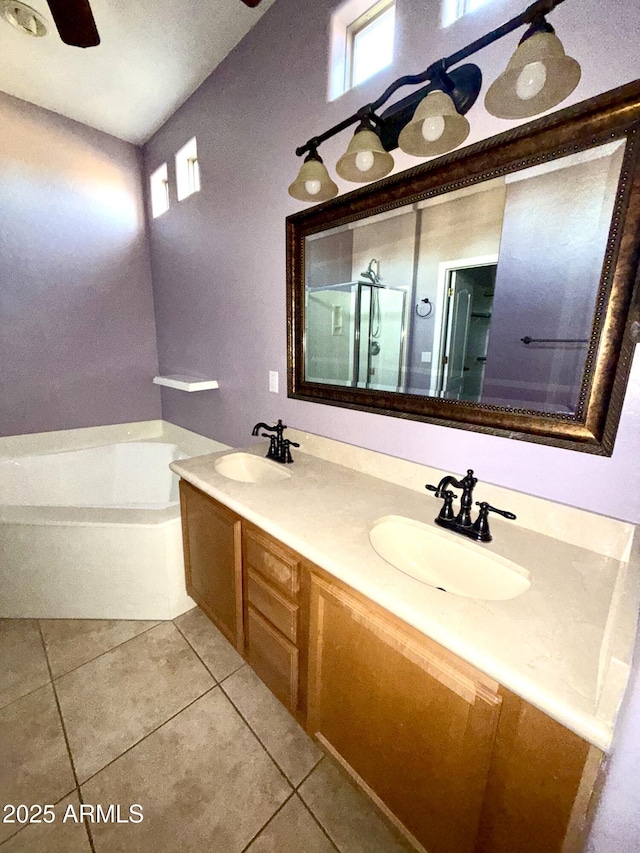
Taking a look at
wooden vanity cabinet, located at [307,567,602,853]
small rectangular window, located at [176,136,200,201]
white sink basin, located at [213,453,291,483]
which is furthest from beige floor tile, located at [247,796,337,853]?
small rectangular window, located at [176,136,200,201]

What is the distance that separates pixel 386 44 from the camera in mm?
1193

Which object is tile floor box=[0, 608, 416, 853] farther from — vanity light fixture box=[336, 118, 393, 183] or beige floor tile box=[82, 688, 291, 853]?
vanity light fixture box=[336, 118, 393, 183]

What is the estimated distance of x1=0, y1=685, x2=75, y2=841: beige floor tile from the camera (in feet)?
3.47

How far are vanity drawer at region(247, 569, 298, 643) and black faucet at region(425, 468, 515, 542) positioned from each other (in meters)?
0.54

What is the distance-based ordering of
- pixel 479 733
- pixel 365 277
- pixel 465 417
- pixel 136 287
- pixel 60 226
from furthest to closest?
pixel 136 287 < pixel 60 226 < pixel 365 277 < pixel 465 417 < pixel 479 733

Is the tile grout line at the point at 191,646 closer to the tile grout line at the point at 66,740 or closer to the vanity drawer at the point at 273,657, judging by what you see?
the vanity drawer at the point at 273,657

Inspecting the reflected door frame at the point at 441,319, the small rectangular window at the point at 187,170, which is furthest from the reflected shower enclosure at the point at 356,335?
the small rectangular window at the point at 187,170

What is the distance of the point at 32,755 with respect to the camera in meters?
1.16

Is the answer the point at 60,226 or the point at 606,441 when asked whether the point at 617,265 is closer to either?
the point at 606,441

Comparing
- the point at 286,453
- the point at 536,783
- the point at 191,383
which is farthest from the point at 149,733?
the point at 191,383

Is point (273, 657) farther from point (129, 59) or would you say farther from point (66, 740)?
point (129, 59)

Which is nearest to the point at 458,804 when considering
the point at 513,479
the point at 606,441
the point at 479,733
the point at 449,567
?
the point at 479,733

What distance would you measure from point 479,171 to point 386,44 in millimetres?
659

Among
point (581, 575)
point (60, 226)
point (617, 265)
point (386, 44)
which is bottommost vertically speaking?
point (581, 575)
